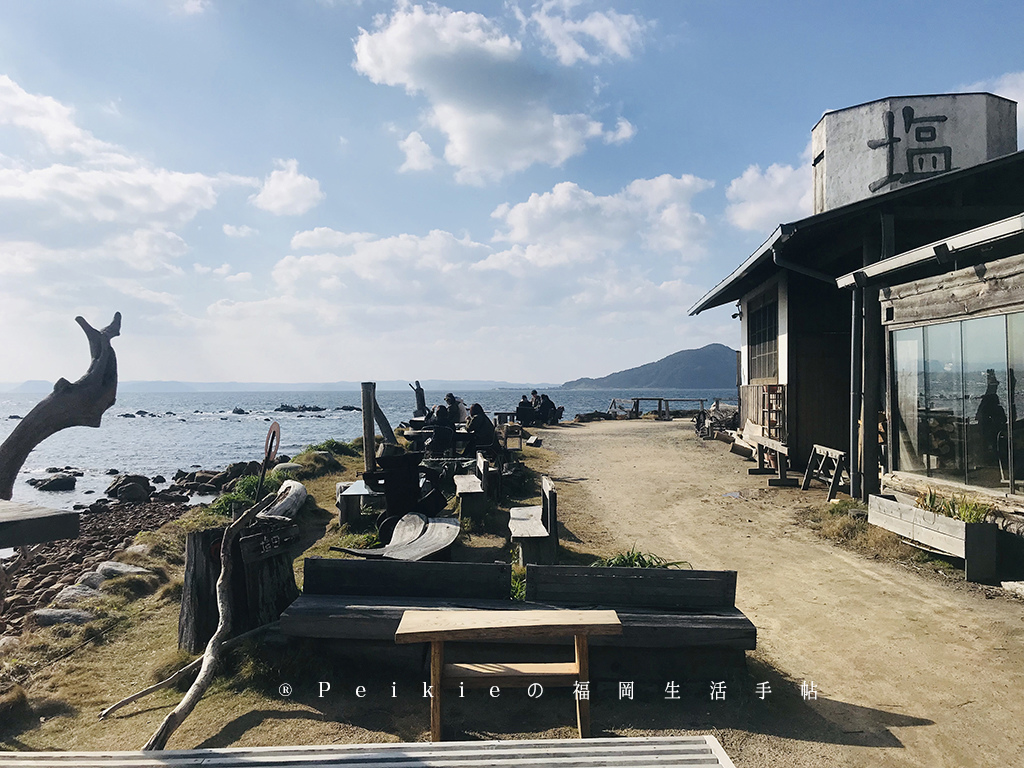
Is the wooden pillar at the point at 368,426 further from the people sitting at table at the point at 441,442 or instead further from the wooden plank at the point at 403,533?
the wooden plank at the point at 403,533

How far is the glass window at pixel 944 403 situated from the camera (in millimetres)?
7922

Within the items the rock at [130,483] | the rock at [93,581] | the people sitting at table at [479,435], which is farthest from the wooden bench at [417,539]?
the rock at [130,483]

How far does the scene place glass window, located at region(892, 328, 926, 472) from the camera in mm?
8789

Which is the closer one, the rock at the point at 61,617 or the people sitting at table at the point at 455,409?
the rock at the point at 61,617

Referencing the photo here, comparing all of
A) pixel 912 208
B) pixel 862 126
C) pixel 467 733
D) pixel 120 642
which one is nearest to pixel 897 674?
pixel 467 733

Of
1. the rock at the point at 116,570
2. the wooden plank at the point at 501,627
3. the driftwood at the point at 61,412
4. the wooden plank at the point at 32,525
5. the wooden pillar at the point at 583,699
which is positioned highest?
the driftwood at the point at 61,412

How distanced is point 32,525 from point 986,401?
9.27m

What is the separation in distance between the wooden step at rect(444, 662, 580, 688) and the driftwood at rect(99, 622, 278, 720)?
1.90 m

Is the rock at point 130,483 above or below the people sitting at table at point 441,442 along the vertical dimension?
below

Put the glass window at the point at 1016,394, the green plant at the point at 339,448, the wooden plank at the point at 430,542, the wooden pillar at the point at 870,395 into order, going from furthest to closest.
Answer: the green plant at the point at 339,448 → the wooden pillar at the point at 870,395 → the glass window at the point at 1016,394 → the wooden plank at the point at 430,542

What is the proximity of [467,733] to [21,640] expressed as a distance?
466cm

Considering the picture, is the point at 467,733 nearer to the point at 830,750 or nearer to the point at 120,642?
the point at 830,750

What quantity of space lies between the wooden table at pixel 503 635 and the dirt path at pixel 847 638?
1.03 m

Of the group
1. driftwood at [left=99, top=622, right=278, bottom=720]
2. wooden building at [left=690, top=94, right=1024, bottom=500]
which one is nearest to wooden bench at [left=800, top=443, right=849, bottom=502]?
wooden building at [left=690, top=94, right=1024, bottom=500]
